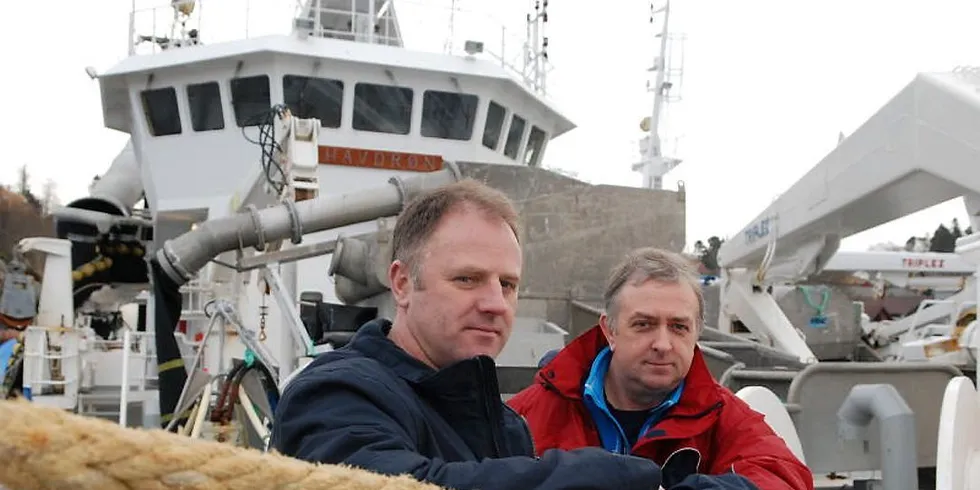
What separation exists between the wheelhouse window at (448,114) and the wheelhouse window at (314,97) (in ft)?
3.49

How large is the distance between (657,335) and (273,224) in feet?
16.5

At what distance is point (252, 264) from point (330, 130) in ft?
12.3

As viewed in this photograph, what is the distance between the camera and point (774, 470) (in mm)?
1985

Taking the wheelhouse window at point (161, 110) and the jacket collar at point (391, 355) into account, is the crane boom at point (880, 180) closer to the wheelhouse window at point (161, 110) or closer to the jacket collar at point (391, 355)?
the jacket collar at point (391, 355)

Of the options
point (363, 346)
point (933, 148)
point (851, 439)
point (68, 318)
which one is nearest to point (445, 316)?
point (363, 346)

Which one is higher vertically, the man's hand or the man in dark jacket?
the man in dark jacket

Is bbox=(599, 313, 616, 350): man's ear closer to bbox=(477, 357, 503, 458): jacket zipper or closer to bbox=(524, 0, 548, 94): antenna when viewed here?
bbox=(477, 357, 503, 458): jacket zipper

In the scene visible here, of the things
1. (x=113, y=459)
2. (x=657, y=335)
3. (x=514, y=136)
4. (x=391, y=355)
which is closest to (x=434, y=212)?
(x=391, y=355)

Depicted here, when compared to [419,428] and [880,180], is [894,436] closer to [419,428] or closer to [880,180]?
[880,180]

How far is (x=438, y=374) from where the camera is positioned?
1.38 metres

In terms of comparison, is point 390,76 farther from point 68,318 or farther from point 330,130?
point 68,318

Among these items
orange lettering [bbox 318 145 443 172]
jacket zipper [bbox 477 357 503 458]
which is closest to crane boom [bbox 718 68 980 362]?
jacket zipper [bbox 477 357 503 458]

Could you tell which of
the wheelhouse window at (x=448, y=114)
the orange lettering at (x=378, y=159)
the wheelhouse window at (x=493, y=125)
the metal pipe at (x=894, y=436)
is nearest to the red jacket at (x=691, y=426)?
the metal pipe at (x=894, y=436)

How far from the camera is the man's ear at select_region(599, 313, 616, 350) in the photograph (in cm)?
242
